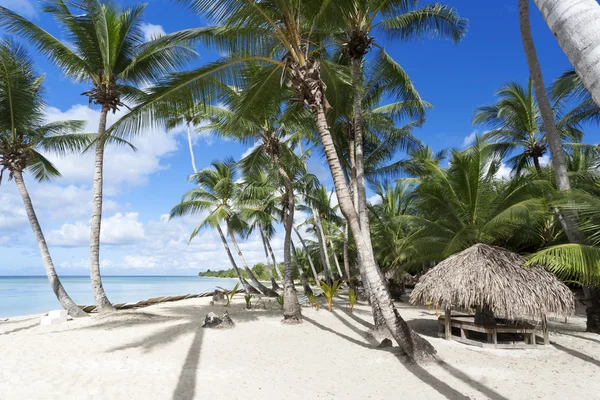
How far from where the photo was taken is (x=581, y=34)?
147 cm

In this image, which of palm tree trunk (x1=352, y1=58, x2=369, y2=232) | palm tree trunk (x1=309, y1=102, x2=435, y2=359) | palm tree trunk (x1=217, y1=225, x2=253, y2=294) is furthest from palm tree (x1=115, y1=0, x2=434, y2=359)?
palm tree trunk (x1=217, y1=225, x2=253, y2=294)

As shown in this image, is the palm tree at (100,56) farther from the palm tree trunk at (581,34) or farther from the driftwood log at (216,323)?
the palm tree trunk at (581,34)

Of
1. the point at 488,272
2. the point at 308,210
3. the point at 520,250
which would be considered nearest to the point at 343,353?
the point at 488,272

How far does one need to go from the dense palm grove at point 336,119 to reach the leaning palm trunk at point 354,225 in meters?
0.02

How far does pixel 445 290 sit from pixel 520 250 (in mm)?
11108

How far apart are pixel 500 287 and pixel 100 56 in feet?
41.6

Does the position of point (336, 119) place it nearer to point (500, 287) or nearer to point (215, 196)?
point (500, 287)

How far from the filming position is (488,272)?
7.15m

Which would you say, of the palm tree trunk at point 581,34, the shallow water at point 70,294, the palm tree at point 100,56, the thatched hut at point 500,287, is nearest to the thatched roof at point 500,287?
the thatched hut at point 500,287

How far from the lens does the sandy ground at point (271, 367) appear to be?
194 inches

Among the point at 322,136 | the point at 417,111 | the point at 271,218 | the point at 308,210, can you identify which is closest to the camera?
the point at 322,136

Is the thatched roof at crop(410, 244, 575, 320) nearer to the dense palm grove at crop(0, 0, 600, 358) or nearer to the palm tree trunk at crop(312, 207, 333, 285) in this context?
the dense palm grove at crop(0, 0, 600, 358)

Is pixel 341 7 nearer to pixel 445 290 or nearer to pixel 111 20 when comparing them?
pixel 445 290

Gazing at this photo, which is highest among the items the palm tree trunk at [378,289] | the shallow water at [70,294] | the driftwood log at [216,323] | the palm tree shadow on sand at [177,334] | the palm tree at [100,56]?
the palm tree at [100,56]
